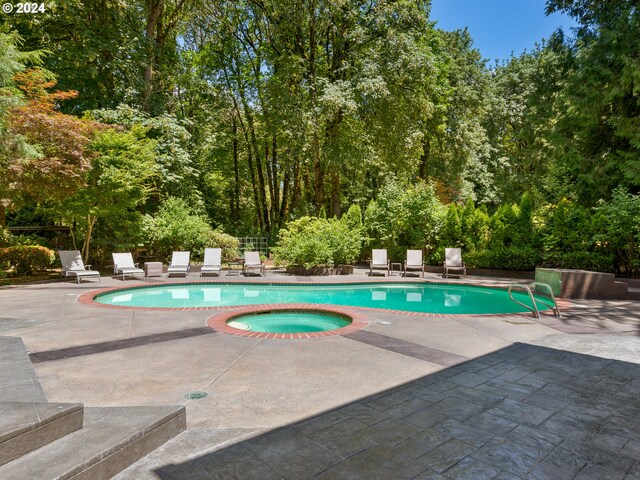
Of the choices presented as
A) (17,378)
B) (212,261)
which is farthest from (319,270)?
(17,378)

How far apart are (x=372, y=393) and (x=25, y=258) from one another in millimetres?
14457

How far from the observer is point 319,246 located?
14.0m

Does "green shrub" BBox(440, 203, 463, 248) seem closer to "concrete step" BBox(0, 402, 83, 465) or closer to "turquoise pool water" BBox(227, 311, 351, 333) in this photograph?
"turquoise pool water" BBox(227, 311, 351, 333)

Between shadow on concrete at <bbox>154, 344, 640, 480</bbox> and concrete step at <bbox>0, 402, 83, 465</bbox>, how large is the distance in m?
0.73

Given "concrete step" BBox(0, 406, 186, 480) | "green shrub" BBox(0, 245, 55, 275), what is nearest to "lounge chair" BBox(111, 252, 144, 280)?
"green shrub" BBox(0, 245, 55, 275)

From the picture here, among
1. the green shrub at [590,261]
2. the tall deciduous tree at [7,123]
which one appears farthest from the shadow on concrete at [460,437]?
the tall deciduous tree at [7,123]

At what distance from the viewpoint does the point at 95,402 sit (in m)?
3.15

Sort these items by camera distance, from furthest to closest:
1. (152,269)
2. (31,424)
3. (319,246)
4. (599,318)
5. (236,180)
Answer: (236,180) < (319,246) < (152,269) < (599,318) < (31,424)

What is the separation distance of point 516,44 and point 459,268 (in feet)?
73.3

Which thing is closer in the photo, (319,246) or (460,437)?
(460,437)

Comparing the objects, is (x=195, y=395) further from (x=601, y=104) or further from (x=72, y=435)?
(x=601, y=104)

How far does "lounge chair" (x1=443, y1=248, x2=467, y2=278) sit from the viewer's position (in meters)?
13.6

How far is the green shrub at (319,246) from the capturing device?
14062mm

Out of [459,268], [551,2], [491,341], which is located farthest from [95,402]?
[551,2]
